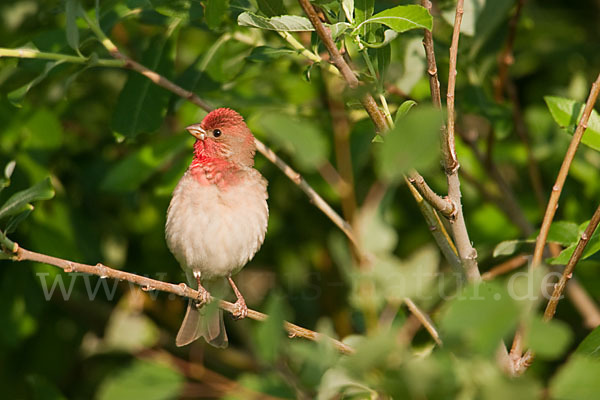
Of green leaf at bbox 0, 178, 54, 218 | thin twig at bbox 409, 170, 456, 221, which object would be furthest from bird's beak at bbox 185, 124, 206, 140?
thin twig at bbox 409, 170, 456, 221

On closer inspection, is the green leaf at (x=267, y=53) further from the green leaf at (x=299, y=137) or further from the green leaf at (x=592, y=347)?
the green leaf at (x=592, y=347)

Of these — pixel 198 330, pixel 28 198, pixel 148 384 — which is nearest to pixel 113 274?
pixel 28 198

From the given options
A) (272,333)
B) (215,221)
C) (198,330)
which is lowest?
(198,330)

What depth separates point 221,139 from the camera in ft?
15.1

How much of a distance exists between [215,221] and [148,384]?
2.26 m

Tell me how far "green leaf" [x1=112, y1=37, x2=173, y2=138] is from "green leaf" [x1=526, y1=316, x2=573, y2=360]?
8.76 feet

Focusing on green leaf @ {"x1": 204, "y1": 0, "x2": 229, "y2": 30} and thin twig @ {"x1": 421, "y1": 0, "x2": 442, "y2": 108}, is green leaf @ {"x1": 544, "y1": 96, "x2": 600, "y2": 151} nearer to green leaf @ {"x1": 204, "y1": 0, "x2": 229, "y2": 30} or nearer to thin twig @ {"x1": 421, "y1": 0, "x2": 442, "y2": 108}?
thin twig @ {"x1": 421, "y1": 0, "x2": 442, "y2": 108}

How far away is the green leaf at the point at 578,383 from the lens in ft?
5.67

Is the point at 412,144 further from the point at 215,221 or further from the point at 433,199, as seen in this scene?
the point at 215,221

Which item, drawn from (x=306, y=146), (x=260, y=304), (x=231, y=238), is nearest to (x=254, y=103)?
(x=231, y=238)

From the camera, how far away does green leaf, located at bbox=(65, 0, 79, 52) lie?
Answer: 11.0ft

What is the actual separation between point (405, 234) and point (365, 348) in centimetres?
374

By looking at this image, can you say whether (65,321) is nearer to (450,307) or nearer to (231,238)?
(231,238)

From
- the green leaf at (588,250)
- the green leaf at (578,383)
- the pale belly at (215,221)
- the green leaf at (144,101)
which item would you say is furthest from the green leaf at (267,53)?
the green leaf at (578,383)
